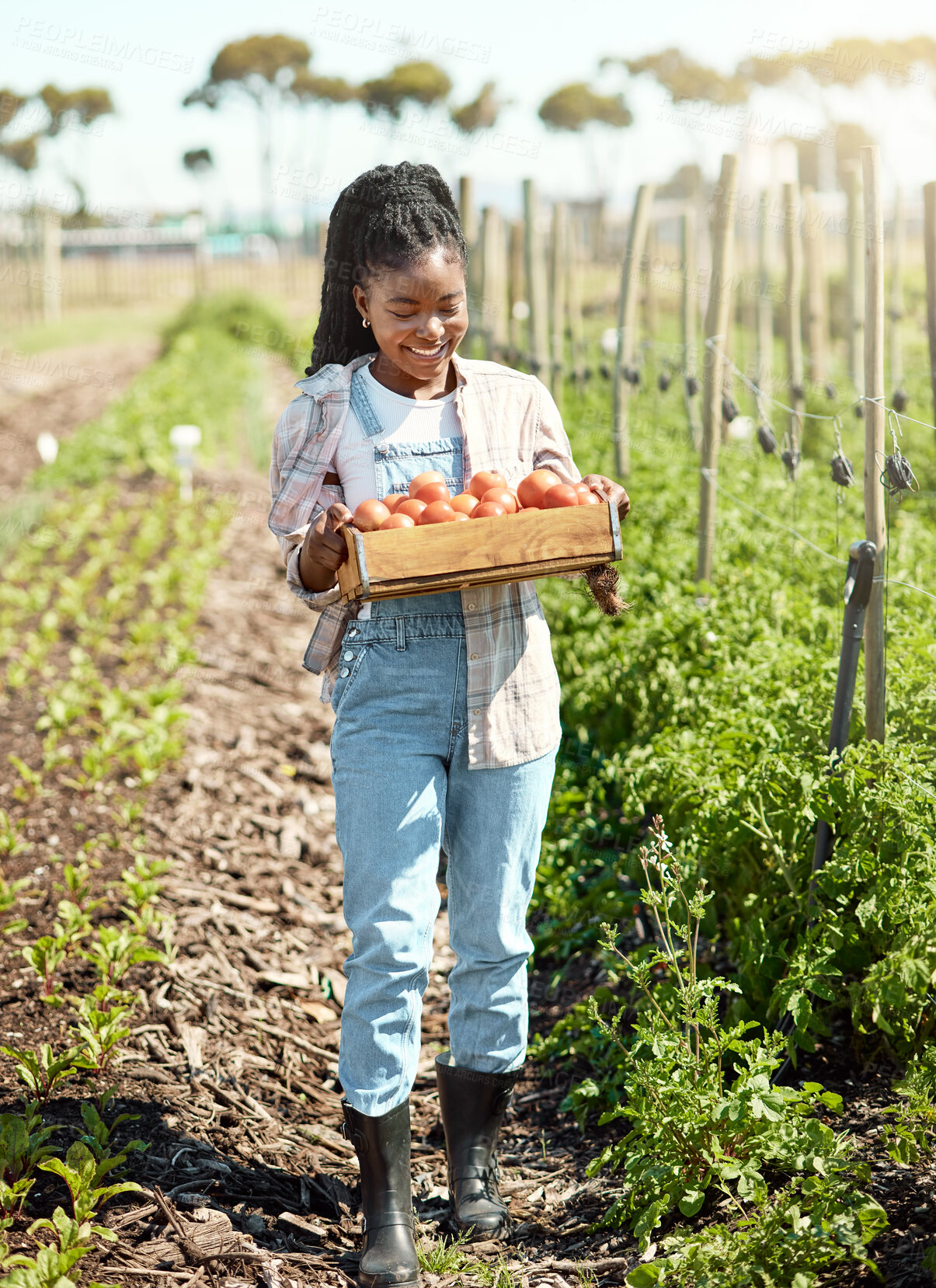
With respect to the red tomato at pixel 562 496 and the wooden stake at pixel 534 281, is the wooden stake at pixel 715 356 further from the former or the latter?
the wooden stake at pixel 534 281

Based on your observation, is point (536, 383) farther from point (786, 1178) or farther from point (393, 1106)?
point (786, 1178)

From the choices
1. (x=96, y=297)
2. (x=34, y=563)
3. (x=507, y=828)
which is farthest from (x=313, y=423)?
(x=96, y=297)

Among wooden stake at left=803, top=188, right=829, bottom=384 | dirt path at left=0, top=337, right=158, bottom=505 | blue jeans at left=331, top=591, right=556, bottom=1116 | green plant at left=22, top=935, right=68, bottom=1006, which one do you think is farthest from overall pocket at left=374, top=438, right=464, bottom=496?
dirt path at left=0, top=337, right=158, bottom=505

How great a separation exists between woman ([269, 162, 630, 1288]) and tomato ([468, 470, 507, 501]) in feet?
0.34

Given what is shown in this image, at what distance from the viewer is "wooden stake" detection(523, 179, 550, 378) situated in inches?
319

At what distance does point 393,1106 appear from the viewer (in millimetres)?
2062

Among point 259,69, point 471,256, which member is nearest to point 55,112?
point 259,69

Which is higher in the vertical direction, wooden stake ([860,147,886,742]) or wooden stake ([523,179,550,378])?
wooden stake ([523,179,550,378])

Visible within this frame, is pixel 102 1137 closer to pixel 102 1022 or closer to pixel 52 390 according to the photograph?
pixel 102 1022

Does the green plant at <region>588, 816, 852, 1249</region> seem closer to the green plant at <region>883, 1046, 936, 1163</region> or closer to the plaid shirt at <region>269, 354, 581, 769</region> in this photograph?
the green plant at <region>883, 1046, 936, 1163</region>

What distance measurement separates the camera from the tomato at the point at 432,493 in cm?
200

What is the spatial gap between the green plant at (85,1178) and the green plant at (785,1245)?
92 cm

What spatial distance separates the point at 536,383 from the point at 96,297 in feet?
108

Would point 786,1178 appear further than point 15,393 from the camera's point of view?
No
